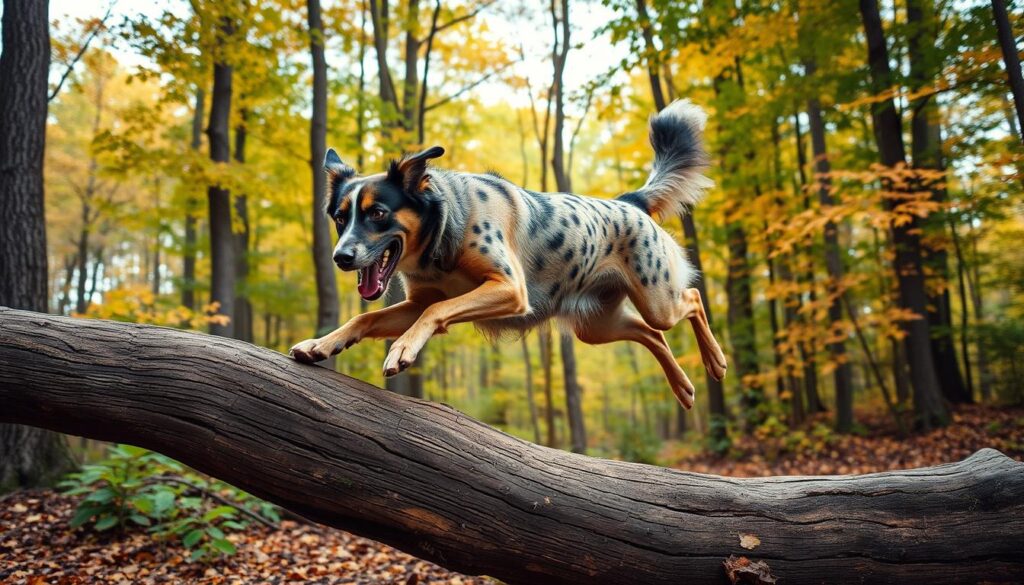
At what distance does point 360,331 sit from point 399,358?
829mm

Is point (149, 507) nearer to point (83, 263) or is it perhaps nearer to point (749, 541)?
point (749, 541)

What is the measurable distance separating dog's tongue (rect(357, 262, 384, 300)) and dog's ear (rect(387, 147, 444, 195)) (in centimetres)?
47

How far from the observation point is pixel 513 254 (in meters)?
3.78

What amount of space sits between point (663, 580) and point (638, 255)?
86.6 inches

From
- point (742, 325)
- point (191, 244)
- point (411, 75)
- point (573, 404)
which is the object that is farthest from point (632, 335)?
point (191, 244)

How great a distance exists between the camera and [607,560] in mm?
3211

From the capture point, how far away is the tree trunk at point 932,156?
27.1 ft

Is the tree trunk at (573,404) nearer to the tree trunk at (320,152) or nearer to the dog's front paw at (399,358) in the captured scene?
the tree trunk at (320,152)

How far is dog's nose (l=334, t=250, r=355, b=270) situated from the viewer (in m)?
2.93

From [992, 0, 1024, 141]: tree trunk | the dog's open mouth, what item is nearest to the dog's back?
the dog's open mouth

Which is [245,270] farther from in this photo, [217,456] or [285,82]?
[217,456]

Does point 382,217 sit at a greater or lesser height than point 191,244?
lesser

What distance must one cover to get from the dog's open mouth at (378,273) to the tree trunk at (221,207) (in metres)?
7.69

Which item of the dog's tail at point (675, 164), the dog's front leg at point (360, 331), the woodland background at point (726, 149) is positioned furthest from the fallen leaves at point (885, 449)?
the dog's front leg at point (360, 331)
